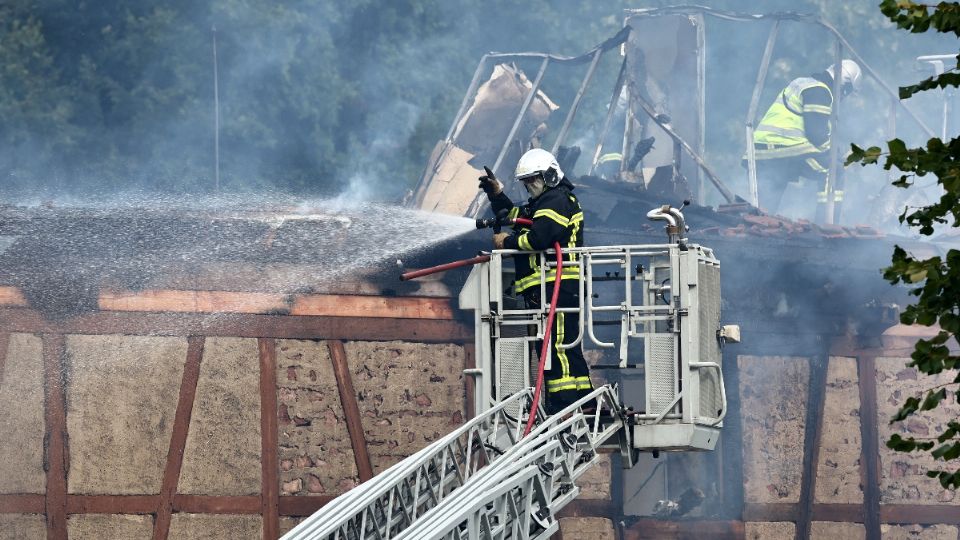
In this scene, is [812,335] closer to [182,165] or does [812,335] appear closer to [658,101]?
[658,101]

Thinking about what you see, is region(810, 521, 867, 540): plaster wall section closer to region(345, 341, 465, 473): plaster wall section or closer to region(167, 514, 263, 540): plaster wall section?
region(345, 341, 465, 473): plaster wall section

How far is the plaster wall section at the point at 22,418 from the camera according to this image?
1173 centimetres

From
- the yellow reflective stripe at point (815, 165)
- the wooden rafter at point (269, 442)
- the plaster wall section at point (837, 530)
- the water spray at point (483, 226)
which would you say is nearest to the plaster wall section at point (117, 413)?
the wooden rafter at point (269, 442)

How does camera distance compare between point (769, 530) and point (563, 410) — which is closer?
point (563, 410)

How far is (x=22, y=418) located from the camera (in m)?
11.8

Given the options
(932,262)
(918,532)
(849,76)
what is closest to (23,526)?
A: (918,532)

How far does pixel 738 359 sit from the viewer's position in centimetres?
1400

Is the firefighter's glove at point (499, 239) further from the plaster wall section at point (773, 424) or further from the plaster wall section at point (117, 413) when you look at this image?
the plaster wall section at point (773, 424)

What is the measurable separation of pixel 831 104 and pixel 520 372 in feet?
29.8

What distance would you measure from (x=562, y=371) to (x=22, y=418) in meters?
4.97

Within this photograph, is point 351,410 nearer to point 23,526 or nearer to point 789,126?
point 23,526

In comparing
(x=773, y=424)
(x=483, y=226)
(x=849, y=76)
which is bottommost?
(x=773, y=424)

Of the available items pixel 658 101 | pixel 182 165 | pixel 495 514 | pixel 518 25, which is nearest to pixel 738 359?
pixel 658 101

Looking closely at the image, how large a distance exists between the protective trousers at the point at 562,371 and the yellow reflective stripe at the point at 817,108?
28.4 feet
